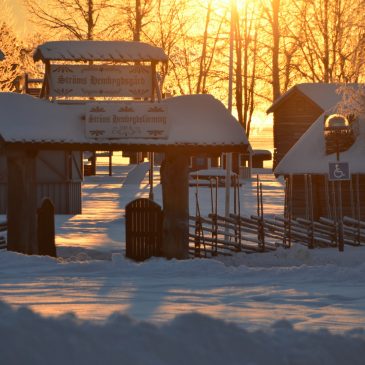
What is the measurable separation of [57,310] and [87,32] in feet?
139

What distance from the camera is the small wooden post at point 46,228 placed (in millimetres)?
22281

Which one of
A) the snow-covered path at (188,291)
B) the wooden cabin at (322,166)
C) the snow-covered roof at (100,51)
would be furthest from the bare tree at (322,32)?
the snow-covered path at (188,291)

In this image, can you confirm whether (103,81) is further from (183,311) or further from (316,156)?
(316,156)

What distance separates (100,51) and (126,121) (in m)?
1.76

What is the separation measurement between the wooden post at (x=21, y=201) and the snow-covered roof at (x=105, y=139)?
2.13 ft

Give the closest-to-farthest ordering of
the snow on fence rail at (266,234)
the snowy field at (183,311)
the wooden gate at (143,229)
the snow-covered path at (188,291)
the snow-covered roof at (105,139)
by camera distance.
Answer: the snowy field at (183,311)
the snow-covered path at (188,291)
the snow-covered roof at (105,139)
the wooden gate at (143,229)
the snow on fence rail at (266,234)

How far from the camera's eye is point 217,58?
7019 cm

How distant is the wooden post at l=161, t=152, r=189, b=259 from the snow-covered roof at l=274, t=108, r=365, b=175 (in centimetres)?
1098

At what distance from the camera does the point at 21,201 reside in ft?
71.5

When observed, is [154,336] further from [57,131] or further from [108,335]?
[57,131]

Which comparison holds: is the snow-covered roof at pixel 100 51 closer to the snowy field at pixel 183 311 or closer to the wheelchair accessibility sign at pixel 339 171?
the snowy field at pixel 183 311

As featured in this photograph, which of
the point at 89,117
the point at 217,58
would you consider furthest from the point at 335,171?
the point at 217,58

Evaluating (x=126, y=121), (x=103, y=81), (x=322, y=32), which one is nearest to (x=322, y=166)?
(x=103, y=81)

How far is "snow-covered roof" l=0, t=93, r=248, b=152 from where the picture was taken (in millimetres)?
21266
